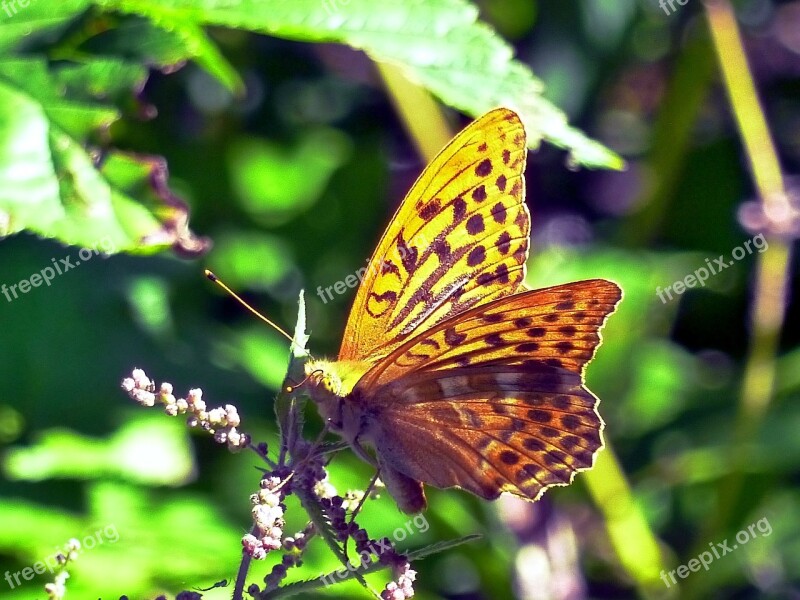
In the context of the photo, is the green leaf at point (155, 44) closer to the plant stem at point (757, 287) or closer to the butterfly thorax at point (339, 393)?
the butterfly thorax at point (339, 393)

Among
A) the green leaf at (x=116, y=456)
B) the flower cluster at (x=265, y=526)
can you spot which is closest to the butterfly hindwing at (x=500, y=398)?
the flower cluster at (x=265, y=526)

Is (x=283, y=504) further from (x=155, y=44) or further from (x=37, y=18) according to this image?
(x=37, y=18)

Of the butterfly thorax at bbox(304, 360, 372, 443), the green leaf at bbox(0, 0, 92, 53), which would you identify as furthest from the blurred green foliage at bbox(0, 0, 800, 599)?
the butterfly thorax at bbox(304, 360, 372, 443)

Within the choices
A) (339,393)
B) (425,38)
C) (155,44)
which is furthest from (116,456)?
(425,38)

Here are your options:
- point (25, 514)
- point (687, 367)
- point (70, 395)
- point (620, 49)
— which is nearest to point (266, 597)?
point (25, 514)

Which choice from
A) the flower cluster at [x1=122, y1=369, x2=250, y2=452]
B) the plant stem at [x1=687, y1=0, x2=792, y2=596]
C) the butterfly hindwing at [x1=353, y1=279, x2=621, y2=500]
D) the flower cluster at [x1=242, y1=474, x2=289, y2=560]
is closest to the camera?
the flower cluster at [x1=242, y1=474, x2=289, y2=560]

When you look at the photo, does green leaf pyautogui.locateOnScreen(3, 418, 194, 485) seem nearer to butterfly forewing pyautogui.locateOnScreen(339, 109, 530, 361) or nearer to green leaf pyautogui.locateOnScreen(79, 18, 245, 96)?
butterfly forewing pyautogui.locateOnScreen(339, 109, 530, 361)
